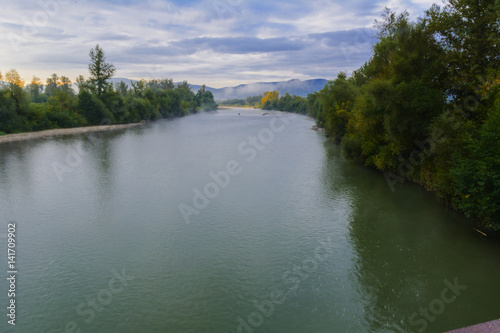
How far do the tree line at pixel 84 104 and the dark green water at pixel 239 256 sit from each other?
3889 centimetres

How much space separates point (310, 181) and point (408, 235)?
11841mm

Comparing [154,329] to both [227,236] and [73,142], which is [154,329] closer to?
[227,236]

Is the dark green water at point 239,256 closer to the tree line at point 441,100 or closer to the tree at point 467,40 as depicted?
the tree line at point 441,100

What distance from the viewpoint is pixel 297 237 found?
59.0 ft

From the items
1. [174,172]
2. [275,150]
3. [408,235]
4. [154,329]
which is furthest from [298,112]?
[154,329]

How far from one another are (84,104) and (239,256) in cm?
7681

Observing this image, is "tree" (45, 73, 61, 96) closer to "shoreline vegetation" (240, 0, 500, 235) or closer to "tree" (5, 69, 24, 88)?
"tree" (5, 69, 24, 88)

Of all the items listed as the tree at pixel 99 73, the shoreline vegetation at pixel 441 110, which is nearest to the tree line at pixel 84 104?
the tree at pixel 99 73

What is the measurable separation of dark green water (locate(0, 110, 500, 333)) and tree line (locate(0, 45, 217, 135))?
38.9 m

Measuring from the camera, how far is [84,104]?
78.2m

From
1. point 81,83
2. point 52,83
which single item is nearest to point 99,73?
point 81,83

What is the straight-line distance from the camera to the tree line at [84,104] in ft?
200

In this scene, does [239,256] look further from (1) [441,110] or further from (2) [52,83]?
(2) [52,83]

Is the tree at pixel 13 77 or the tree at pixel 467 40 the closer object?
the tree at pixel 467 40
